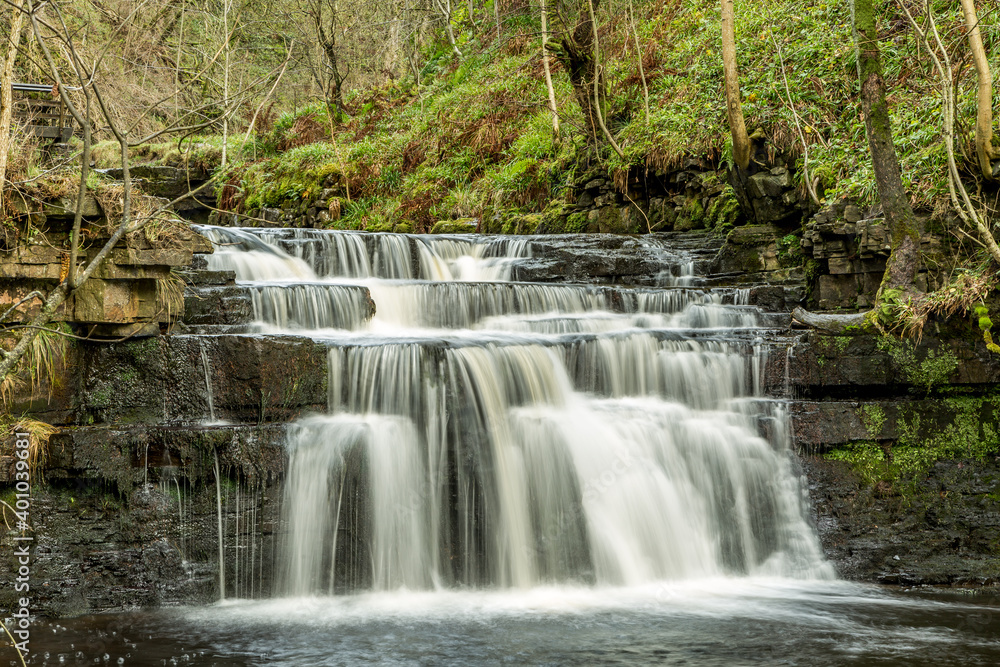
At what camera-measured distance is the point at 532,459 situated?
7023 millimetres

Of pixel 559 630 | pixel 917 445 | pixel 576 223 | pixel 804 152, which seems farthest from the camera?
pixel 576 223

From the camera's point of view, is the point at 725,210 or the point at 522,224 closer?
the point at 725,210

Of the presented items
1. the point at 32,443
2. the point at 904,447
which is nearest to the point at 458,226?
the point at 904,447

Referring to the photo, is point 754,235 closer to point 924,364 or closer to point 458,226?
point 924,364

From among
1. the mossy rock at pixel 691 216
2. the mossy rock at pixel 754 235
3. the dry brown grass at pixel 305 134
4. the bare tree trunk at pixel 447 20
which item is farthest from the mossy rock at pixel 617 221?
the bare tree trunk at pixel 447 20

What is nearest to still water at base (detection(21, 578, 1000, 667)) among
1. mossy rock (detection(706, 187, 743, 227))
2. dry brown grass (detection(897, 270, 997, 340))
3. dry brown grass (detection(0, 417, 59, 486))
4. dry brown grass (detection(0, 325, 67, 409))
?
dry brown grass (detection(0, 417, 59, 486))

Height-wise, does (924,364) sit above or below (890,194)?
below

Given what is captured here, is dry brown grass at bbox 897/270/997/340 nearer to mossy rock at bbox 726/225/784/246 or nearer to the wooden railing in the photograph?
mossy rock at bbox 726/225/784/246

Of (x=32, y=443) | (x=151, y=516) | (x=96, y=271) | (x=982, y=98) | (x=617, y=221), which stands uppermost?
(x=617, y=221)

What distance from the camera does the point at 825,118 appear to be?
11.3 m

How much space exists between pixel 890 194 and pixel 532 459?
4.43 m

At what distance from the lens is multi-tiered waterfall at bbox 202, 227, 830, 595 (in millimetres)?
6492

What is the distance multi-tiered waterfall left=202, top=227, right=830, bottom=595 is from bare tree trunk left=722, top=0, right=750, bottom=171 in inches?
146

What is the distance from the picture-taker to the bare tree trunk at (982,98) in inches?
297
